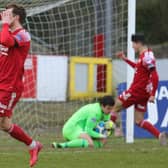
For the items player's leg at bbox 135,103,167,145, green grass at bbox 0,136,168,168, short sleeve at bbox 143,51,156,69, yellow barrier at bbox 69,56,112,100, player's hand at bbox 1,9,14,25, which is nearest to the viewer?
player's hand at bbox 1,9,14,25

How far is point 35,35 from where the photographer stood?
57.5 ft

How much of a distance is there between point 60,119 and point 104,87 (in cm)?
174

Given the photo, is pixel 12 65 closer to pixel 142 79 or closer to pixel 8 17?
pixel 8 17

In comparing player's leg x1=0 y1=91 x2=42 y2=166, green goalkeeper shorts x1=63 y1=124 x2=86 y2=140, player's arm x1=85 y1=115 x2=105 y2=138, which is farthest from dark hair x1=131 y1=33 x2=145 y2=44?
player's leg x1=0 y1=91 x2=42 y2=166

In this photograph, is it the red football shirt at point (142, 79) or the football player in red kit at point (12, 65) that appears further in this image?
the red football shirt at point (142, 79)

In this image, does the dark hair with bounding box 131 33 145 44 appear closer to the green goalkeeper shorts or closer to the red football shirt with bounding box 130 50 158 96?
the red football shirt with bounding box 130 50 158 96

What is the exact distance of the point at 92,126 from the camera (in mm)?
13406

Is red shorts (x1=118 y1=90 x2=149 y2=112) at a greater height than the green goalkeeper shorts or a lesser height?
greater

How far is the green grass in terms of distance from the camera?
10664 millimetres

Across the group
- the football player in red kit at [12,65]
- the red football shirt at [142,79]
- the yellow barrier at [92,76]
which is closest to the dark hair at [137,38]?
the red football shirt at [142,79]

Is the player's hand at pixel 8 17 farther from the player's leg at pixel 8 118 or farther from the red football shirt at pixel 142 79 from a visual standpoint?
the red football shirt at pixel 142 79

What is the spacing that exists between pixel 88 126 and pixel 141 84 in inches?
49.9

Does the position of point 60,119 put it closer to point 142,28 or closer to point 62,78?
point 62,78

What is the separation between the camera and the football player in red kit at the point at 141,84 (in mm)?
13805
